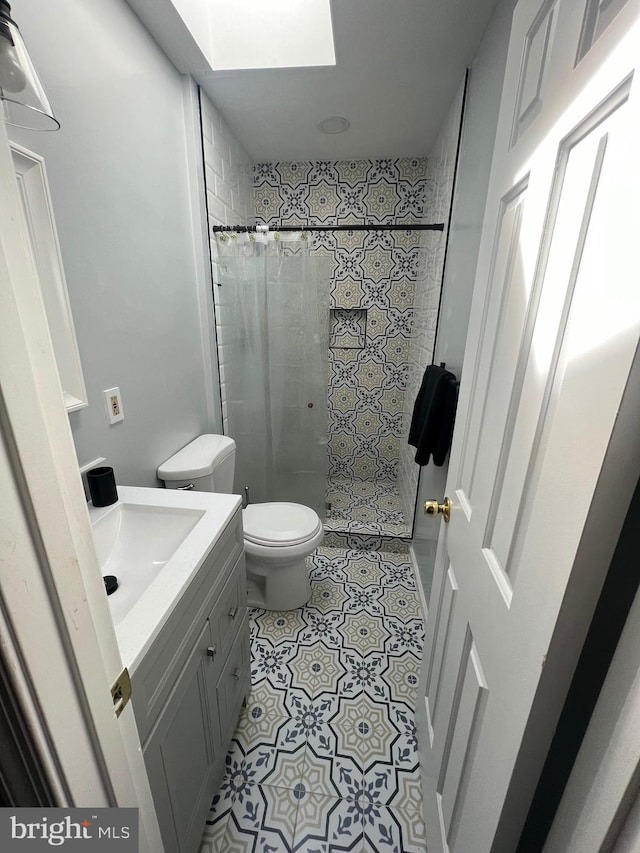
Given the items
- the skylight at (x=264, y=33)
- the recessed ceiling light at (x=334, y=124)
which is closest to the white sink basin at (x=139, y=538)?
the skylight at (x=264, y=33)

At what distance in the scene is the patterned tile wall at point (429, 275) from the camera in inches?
67.2

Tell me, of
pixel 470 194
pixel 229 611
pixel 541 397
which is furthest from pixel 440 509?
pixel 470 194

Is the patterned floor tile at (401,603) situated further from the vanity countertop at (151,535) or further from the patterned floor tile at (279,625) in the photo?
the vanity countertop at (151,535)

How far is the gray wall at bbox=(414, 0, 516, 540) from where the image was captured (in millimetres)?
1155

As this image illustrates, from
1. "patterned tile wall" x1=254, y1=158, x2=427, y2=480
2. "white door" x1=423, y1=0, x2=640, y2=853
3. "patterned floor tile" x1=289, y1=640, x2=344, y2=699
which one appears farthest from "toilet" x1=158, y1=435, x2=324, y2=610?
"patterned tile wall" x1=254, y1=158, x2=427, y2=480

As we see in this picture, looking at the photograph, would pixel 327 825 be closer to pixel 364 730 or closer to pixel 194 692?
pixel 364 730

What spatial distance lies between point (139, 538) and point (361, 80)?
203 cm

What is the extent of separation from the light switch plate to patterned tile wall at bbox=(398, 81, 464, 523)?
1.53 m

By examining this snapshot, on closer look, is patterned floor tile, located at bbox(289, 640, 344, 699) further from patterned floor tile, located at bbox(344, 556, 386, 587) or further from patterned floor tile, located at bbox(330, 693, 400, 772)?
patterned floor tile, located at bbox(344, 556, 386, 587)

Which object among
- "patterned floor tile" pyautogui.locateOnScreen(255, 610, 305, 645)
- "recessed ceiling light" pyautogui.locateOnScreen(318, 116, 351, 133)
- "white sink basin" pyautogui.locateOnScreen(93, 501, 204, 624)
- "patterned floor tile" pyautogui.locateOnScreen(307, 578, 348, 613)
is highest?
"recessed ceiling light" pyautogui.locateOnScreen(318, 116, 351, 133)

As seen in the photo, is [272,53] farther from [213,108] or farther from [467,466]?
[467,466]

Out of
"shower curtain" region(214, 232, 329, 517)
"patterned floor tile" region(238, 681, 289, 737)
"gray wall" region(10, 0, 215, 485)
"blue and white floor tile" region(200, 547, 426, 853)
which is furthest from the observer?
"shower curtain" region(214, 232, 329, 517)

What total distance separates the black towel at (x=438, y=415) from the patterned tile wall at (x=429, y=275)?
0.48 metres

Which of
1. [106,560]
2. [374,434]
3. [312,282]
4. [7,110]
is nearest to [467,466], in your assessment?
[106,560]
